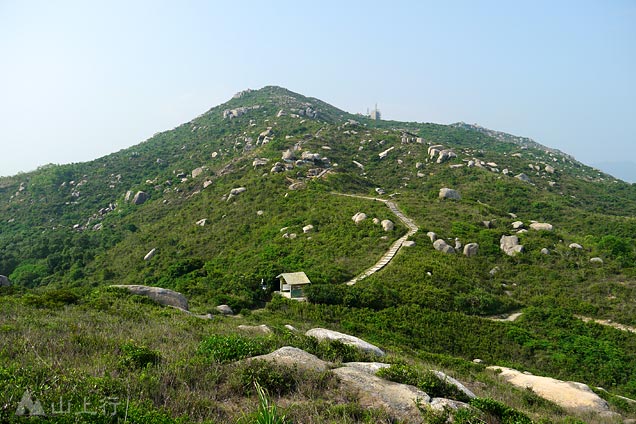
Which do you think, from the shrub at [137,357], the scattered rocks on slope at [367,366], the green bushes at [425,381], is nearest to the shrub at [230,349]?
the shrub at [137,357]

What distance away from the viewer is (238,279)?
27047mm

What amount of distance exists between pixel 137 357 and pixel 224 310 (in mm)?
14387

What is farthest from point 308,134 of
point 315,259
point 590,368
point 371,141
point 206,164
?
point 590,368

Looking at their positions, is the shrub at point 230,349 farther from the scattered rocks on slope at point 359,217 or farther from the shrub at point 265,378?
the scattered rocks on slope at point 359,217

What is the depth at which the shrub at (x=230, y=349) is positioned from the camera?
8.04m

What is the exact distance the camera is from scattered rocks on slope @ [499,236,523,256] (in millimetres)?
31203

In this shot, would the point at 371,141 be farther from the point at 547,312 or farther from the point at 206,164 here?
the point at 547,312

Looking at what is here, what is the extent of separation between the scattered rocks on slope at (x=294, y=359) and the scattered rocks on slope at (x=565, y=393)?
1005cm

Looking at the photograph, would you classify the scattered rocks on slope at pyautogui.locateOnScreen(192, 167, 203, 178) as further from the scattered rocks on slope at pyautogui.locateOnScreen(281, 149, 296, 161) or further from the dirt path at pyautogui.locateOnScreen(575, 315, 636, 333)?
the dirt path at pyautogui.locateOnScreen(575, 315, 636, 333)

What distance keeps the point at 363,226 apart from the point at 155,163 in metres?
66.8

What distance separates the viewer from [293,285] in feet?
79.9

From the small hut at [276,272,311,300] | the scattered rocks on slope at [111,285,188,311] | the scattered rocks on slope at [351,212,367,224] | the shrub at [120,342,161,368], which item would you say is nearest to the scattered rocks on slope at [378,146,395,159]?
the scattered rocks on slope at [351,212,367,224]

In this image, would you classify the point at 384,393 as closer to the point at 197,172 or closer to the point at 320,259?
the point at 320,259

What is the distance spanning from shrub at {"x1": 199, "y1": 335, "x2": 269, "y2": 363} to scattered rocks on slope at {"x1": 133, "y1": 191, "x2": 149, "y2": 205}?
63.4 meters
